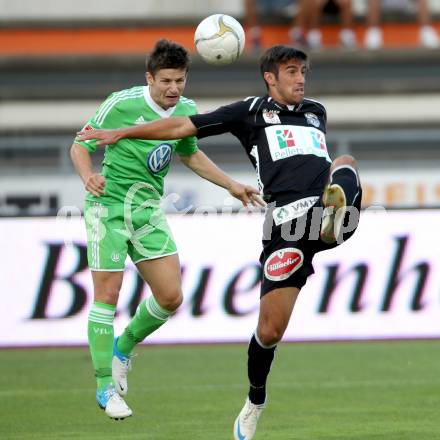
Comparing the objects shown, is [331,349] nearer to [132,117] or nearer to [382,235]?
[382,235]

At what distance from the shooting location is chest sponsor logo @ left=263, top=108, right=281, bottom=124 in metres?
7.67

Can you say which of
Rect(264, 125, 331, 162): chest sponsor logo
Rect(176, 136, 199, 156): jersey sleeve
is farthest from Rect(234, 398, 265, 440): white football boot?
Rect(176, 136, 199, 156): jersey sleeve

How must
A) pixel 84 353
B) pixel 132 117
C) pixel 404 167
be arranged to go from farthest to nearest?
pixel 404 167 → pixel 84 353 → pixel 132 117

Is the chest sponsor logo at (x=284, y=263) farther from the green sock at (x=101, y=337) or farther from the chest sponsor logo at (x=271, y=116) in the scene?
the green sock at (x=101, y=337)

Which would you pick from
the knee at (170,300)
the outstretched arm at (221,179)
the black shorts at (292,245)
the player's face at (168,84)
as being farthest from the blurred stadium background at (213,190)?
the player's face at (168,84)

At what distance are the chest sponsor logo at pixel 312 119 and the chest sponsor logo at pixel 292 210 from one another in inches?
20.3

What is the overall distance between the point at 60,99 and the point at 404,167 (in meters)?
5.37

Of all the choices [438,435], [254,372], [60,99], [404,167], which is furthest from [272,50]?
[60,99]

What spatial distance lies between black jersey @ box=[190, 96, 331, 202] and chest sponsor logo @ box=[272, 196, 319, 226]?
0.04 meters

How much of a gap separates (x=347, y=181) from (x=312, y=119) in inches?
26.5

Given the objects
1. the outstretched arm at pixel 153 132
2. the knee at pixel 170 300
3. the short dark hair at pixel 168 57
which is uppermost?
the short dark hair at pixel 168 57

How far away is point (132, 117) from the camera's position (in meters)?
8.22

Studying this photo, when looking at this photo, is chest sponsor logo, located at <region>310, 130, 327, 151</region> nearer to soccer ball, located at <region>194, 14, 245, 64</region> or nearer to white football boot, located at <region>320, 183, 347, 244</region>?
white football boot, located at <region>320, 183, 347, 244</region>

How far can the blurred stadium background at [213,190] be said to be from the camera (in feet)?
41.9
